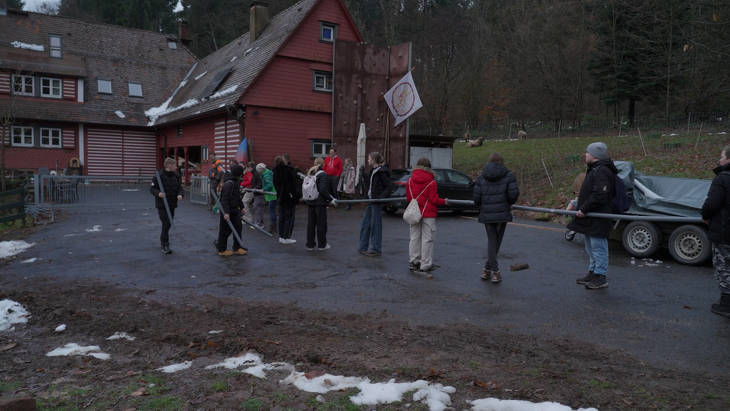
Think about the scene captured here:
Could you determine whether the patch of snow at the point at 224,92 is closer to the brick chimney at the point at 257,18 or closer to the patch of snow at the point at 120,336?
the brick chimney at the point at 257,18

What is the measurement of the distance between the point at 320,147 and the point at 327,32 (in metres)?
5.15

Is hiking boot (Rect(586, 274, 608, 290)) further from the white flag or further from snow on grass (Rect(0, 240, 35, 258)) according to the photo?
the white flag

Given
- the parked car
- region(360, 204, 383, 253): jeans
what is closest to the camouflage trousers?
region(360, 204, 383, 253): jeans

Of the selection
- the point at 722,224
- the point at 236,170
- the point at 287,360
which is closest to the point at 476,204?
the point at 722,224

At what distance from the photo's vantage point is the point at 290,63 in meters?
22.1

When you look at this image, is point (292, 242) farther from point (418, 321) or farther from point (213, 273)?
point (418, 321)

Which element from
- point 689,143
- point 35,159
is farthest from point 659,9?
point 35,159

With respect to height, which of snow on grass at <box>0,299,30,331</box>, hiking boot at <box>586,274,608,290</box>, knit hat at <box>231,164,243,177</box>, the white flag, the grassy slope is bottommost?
snow on grass at <box>0,299,30,331</box>

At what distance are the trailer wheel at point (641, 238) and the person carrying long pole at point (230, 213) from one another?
7382mm

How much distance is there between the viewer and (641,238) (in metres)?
9.84

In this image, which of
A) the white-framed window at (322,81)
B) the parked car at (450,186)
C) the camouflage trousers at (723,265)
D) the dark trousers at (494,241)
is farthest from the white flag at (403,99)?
the camouflage trousers at (723,265)

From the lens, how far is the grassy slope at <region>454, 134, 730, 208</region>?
724 inches

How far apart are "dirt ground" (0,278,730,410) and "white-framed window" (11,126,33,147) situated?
26114mm

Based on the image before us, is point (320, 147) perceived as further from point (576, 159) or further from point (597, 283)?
point (597, 283)
